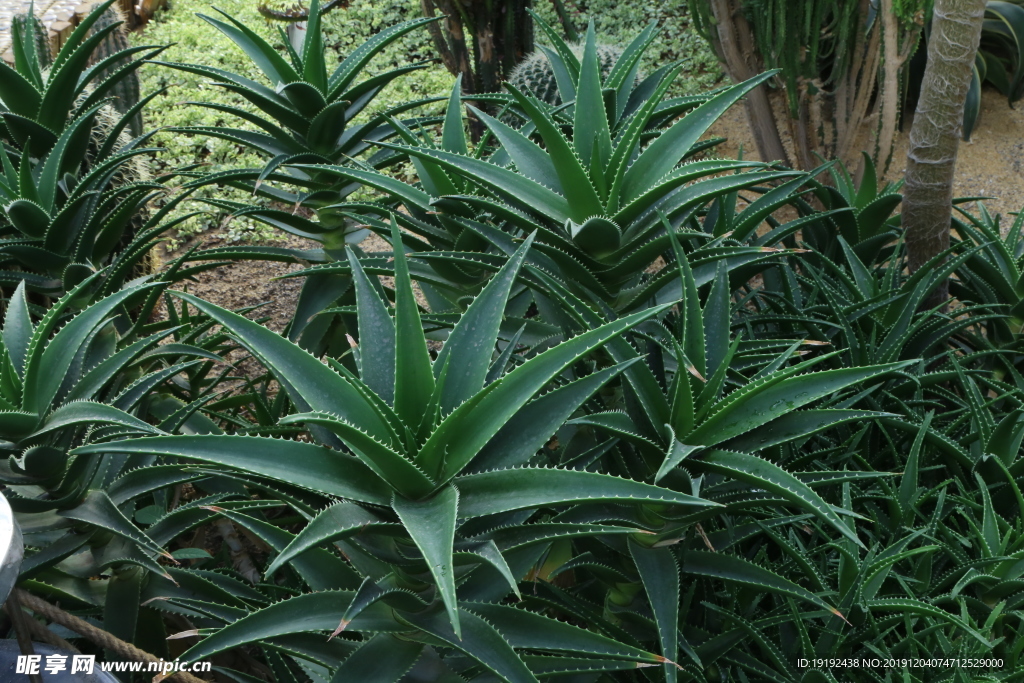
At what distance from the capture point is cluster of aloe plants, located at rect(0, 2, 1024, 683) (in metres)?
1.02

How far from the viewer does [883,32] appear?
3.13m

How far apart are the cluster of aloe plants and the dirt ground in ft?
5.18

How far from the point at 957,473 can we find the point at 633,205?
106 centimetres

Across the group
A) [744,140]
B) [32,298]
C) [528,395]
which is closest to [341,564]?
[528,395]

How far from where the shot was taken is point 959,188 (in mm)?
4102

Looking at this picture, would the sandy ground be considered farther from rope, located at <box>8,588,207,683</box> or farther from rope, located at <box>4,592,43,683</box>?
rope, located at <box>4,592,43,683</box>

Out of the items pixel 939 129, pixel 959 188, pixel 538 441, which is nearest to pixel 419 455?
pixel 538 441

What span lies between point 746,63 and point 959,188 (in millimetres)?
1347

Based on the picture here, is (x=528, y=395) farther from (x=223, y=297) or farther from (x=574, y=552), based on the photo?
(x=223, y=297)

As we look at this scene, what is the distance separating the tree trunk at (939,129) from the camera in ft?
6.97

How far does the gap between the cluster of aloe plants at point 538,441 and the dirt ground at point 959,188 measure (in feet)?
5.18

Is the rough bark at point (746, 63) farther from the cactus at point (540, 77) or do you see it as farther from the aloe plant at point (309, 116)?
the aloe plant at point (309, 116)

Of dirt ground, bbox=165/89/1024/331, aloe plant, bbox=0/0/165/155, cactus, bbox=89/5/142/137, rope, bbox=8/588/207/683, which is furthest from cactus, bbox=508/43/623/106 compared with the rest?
rope, bbox=8/588/207/683

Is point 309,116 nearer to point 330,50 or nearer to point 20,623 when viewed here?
point 20,623
